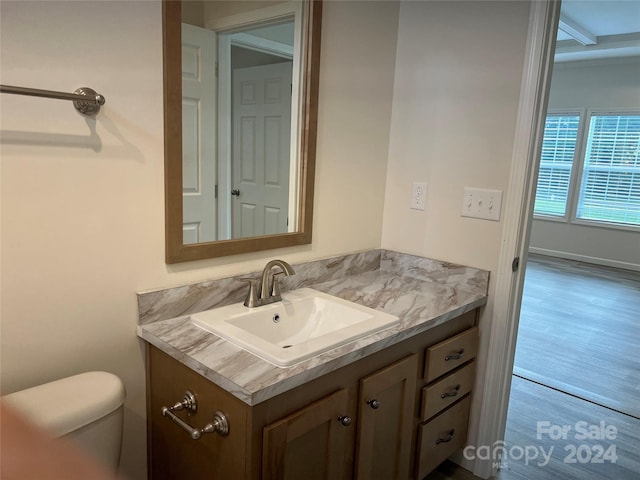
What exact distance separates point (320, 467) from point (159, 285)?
692 mm

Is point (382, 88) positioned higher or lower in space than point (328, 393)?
higher

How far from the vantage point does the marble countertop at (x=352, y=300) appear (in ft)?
3.79

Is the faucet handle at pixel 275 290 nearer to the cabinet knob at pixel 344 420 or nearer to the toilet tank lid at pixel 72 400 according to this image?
the cabinet knob at pixel 344 420

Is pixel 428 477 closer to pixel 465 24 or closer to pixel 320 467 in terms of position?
pixel 320 467

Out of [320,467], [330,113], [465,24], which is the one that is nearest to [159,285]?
[320,467]

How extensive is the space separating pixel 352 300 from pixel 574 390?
181cm

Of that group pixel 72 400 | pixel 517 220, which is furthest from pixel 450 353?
pixel 72 400

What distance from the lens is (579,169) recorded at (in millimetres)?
6102

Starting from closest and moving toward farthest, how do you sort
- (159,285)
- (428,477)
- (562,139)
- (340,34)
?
(159,285) → (340,34) → (428,477) → (562,139)

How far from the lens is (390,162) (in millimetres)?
2123

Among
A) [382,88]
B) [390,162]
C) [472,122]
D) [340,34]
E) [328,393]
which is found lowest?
[328,393]

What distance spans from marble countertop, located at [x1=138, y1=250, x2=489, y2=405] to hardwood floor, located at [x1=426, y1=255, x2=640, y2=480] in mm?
779

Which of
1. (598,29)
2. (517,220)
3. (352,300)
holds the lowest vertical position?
(352,300)

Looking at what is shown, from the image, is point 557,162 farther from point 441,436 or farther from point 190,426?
point 190,426
